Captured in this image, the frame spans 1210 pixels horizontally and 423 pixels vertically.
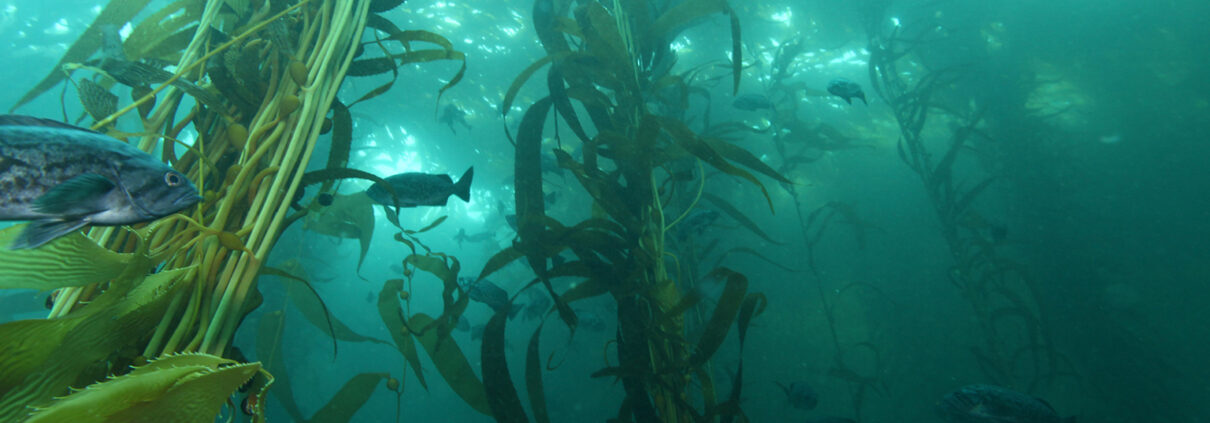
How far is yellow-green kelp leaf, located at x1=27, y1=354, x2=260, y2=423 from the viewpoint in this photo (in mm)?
646

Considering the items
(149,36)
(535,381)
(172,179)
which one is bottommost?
(535,381)

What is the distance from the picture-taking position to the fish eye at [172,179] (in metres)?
0.94

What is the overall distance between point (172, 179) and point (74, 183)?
148 mm

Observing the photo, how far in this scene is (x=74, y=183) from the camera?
811 millimetres

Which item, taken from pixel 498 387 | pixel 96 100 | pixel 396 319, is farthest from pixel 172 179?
pixel 498 387

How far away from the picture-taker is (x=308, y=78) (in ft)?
4.78

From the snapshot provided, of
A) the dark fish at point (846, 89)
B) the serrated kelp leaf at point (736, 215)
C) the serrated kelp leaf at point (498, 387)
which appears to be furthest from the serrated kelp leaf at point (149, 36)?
the dark fish at point (846, 89)

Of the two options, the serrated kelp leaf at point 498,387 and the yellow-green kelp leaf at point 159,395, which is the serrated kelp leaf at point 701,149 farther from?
the yellow-green kelp leaf at point 159,395

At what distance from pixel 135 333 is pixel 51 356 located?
13 cm

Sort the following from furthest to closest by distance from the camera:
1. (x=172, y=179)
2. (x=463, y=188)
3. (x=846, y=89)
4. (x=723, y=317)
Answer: (x=846, y=89) → (x=463, y=188) → (x=723, y=317) → (x=172, y=179)

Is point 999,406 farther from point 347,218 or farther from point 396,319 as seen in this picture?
point 347,218

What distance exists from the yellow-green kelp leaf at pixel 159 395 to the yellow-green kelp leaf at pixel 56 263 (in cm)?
30

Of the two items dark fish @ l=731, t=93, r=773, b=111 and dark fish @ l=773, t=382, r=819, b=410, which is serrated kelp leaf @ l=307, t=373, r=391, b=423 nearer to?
dark fish @ l=773, t=382, r=819, b=410

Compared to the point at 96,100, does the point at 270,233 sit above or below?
below
